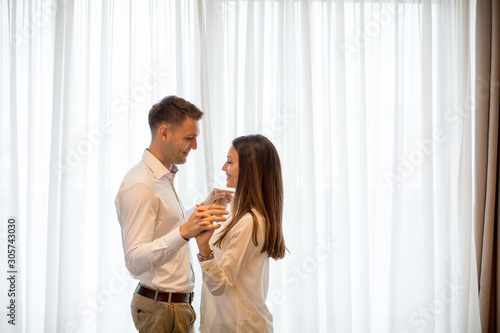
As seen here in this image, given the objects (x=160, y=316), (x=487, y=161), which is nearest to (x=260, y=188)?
(x=160, y=316)

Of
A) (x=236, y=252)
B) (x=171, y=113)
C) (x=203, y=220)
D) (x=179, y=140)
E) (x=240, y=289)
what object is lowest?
(x=240, y=289)

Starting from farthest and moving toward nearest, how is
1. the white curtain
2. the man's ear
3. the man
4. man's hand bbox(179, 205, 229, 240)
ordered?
the white curtain → the man's ear → the man → man's hand bbox(179, 205, 229, 240)

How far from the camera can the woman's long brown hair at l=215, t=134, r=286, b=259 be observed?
5.89 feet

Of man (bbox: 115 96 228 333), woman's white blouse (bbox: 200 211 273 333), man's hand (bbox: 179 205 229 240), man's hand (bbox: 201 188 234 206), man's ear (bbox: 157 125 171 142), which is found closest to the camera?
man's hand (bbox: 179 205 229 240)

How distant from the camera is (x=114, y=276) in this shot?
279cm

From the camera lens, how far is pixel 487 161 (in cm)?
295

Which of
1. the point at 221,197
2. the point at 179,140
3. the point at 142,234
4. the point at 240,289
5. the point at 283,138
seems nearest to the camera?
Answer: the point at 142,234

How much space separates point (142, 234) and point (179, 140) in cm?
42

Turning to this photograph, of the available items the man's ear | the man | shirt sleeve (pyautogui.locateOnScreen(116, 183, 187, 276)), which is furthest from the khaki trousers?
the man's ear

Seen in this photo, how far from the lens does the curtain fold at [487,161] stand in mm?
2908

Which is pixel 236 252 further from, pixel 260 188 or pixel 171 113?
pixel 171 113

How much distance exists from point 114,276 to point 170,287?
1.15m

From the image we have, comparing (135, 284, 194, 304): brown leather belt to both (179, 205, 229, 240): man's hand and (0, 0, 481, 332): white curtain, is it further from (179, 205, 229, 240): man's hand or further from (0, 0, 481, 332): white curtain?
(0, 0, 481, 332): white curtain

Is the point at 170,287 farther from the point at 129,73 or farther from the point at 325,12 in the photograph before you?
the point at 325,12
